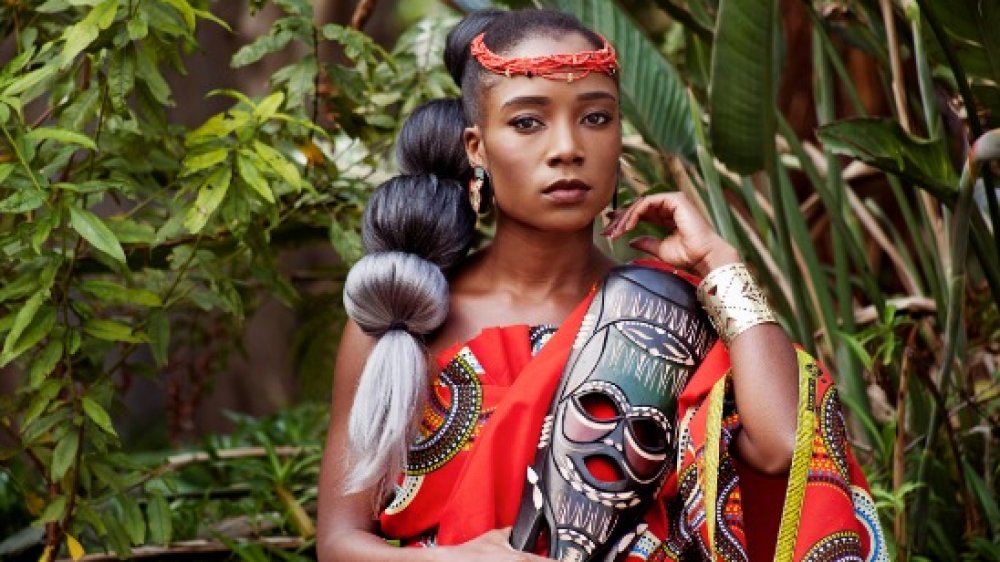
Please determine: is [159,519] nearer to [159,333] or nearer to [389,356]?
[159,333]

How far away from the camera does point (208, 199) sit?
3.14 m

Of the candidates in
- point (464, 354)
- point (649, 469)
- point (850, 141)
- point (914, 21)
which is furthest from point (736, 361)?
point (914, 21)

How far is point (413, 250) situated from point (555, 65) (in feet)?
1.29

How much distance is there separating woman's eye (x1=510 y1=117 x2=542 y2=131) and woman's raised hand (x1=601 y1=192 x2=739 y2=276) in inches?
9.1

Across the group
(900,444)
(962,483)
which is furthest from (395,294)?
(962,483)

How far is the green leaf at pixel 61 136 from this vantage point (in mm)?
2848

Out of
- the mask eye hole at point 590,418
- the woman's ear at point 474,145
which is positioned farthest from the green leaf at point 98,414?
the mask eye hole at point 590,418

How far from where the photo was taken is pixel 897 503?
10.7 ft

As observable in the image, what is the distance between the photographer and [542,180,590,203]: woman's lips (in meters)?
2.52

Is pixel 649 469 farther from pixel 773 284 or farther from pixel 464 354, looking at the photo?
pixel 773 284

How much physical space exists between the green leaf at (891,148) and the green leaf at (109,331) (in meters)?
1.42

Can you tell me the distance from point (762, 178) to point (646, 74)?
3.02 feet

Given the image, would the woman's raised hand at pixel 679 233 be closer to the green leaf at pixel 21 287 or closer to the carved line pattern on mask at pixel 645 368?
the carved line pattern on mask at pixel 645 368

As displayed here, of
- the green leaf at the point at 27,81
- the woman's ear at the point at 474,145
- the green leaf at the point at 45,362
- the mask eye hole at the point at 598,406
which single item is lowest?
the green leaf at the point at 45,362
